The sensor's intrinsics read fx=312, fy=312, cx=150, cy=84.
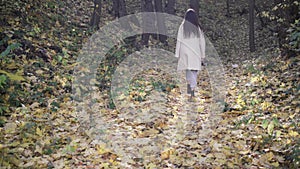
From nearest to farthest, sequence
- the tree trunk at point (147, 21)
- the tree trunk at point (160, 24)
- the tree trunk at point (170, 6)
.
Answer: the tree trunk at point (147, 21) → the tree trunk at point (160, 24) → the tree trunk at point (170, 6)

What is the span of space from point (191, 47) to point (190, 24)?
0.59 meters

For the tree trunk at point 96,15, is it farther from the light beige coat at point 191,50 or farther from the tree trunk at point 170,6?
the light beige coat at point 191,50

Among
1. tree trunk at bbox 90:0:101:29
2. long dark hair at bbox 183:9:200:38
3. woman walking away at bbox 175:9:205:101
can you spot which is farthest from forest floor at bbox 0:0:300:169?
tree trunk at bbox 90:0:101:29

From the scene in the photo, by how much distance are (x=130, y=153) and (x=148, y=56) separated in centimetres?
833

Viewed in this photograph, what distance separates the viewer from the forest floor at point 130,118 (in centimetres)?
448

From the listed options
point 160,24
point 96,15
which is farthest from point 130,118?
point 160,24

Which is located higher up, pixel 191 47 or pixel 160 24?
pixel 160 24

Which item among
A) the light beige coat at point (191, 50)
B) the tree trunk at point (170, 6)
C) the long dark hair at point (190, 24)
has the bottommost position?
the light beige coat at point (191, 50)

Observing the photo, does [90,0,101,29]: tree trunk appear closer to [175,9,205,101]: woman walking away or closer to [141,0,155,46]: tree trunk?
[141,0,155,46]: tree trunk

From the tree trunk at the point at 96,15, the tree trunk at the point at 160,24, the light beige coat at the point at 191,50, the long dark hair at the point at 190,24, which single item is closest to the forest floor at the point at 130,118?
the light beige coat at the point at 191,50

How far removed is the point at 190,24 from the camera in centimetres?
772

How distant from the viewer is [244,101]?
725 cm

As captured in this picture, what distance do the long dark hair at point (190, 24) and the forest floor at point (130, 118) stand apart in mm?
1718

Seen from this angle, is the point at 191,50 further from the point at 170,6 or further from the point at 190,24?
the point at 170,6
